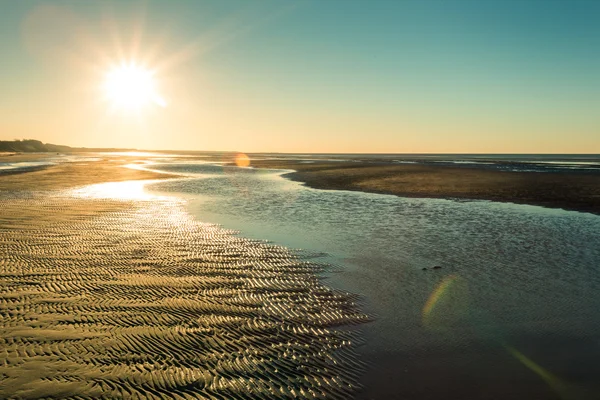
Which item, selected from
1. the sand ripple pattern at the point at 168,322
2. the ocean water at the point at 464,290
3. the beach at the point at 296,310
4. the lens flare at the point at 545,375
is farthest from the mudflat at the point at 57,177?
the lens flare at the point at 545,375

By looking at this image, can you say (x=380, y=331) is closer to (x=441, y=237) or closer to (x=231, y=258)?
(x=231, y=258)

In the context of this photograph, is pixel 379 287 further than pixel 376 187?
No

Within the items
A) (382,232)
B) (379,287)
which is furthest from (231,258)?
(382,232)

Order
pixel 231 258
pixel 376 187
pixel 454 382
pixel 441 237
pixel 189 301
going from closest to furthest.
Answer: pixel 454 382
pixel 189 301
pixel 231 258
pixel 441 237
pixel 376 187

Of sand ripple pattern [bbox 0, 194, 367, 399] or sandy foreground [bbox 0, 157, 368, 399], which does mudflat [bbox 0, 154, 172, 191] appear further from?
sand ripple pattern [bbox 0, 194, 367, 399]

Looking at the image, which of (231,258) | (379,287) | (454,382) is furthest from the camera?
(231,258)

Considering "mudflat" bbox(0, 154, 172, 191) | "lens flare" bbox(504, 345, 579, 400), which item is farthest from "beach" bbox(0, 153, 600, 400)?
"mudflat" bbox(0, 154, 172, 191)

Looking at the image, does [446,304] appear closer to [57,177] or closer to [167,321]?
[167,321]
